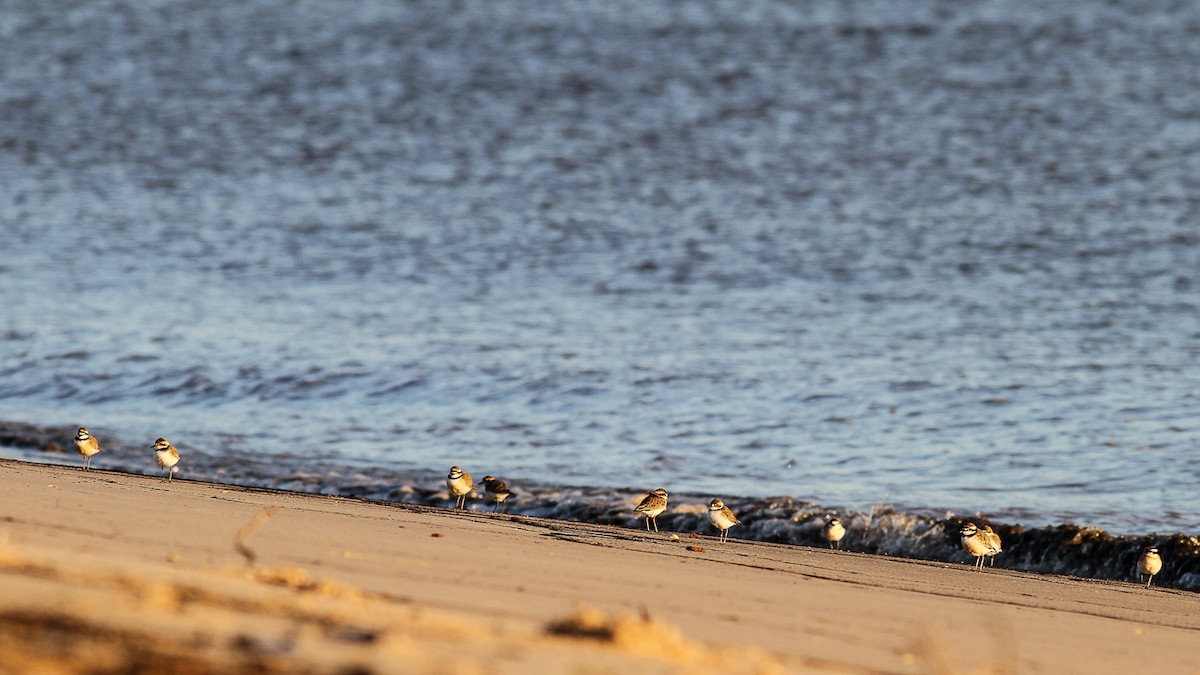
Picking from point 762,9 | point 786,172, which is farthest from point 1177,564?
point 762,9

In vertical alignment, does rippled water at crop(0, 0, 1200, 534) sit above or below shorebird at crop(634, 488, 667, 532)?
above

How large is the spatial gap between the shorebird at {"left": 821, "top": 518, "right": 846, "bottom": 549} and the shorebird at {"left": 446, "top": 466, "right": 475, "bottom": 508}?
2.67m

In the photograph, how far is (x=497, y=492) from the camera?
34.2 ft

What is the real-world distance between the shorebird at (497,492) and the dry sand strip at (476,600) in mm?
962

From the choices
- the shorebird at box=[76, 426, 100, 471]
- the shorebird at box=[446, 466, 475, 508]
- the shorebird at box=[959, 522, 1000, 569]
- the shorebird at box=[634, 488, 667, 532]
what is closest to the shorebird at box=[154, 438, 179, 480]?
the shorebird at box=[76, 426, 100, 471]

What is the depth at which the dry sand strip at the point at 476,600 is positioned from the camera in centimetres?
374

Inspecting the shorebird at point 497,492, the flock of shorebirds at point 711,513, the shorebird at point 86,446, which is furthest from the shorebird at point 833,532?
the shorebird at point 86,446

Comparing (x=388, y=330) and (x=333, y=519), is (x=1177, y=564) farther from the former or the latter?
(x=388, y=330)

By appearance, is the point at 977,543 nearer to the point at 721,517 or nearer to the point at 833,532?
the point at 833,532

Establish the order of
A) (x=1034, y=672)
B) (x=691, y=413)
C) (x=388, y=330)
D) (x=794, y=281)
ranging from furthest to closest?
(x=794, y=281) < (x=388, y=330) < (x=691, y=413) < (x=1034, y=672)

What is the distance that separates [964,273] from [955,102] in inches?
348

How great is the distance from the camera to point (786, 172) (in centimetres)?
2302

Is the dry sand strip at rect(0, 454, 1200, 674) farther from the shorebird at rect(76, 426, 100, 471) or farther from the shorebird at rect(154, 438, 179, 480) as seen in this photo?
the shorebird at rect(76, 426, 100, 471)

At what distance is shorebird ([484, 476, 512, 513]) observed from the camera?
34.2 feet
